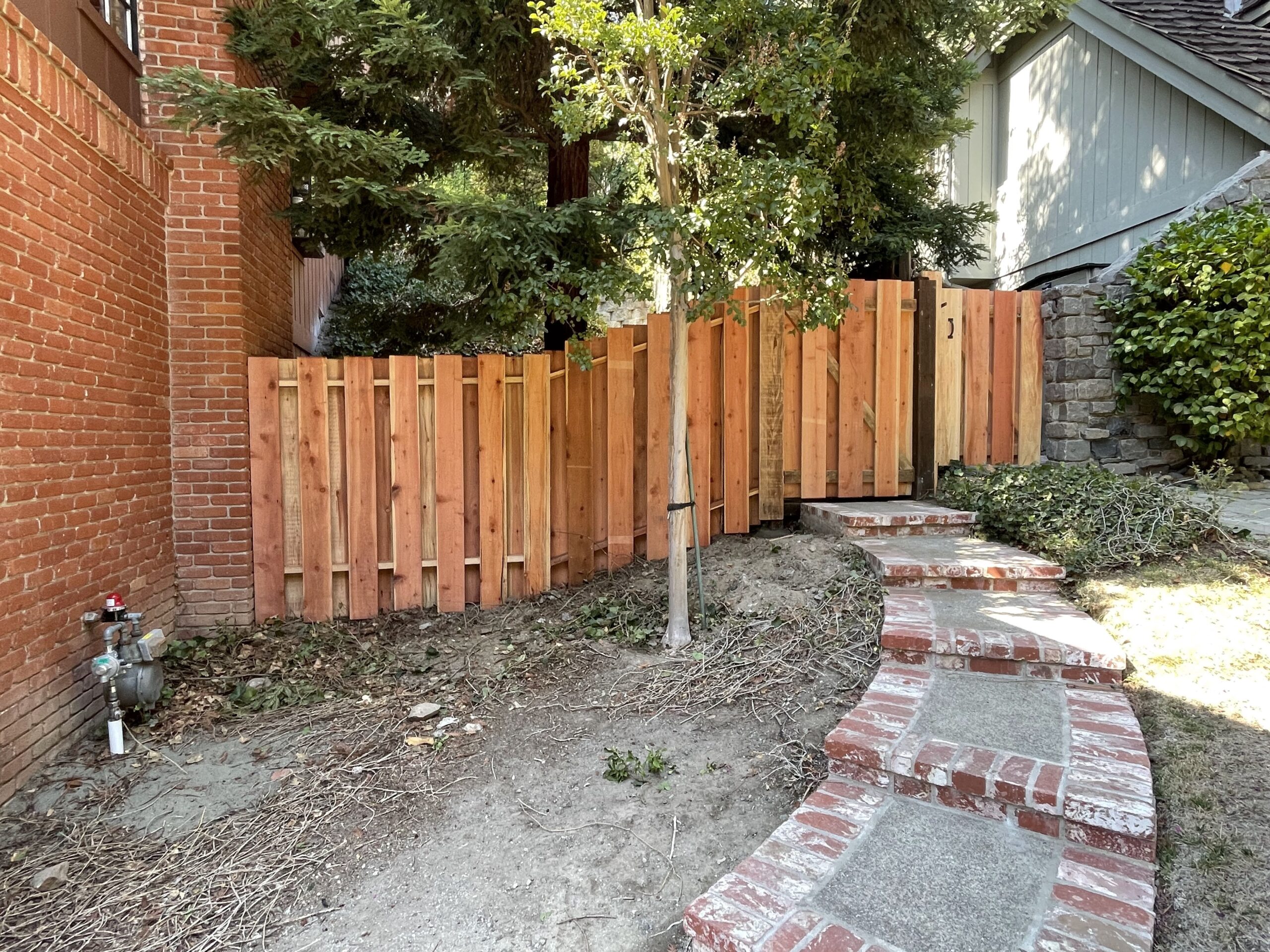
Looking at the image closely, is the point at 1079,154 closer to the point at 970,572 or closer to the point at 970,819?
the point at 970,572

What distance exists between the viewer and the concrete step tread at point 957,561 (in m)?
3.85

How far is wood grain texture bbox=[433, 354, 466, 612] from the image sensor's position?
462cm

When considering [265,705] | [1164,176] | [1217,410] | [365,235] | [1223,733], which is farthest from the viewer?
[1164,176]

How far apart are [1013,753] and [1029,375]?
434cm

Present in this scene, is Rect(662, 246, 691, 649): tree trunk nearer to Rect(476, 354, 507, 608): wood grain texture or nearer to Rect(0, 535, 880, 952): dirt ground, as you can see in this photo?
Rect(0, 535, 880, 952): dirt ground

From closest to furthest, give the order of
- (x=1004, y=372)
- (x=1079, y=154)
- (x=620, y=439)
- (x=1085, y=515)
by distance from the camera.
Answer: (x=1085, y=515), (x=620, y=439), (x=1004, y=372), (x=1079, y=154)

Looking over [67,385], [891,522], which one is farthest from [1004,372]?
[67,385]

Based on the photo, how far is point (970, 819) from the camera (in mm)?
2244

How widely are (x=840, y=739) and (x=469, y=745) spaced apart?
5.41ft

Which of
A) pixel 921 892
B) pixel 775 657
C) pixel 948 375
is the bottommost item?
pixel 921 892

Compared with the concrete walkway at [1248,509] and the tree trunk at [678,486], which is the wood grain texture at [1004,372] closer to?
the concrete walkway at [1248,509]

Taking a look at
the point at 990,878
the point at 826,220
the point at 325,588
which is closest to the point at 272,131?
the point at 325,588

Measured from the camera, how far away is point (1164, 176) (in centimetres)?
793

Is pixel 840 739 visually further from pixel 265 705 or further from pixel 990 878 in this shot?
pixel 265 705
